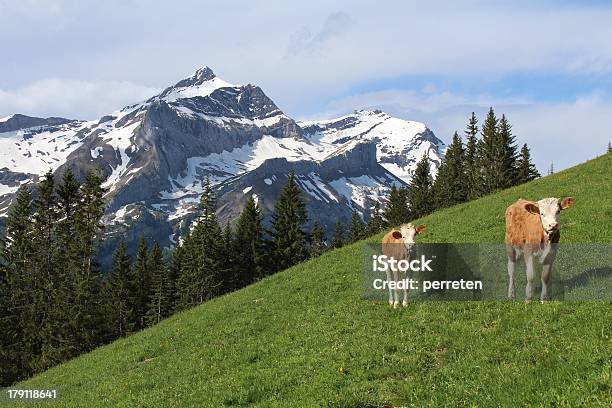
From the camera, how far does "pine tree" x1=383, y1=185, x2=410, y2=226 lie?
100756 mm

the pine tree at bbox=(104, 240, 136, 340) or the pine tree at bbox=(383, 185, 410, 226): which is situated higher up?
the pine tree at bbox=(383, 185, 410, 226)

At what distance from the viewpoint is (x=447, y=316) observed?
15.3 metres

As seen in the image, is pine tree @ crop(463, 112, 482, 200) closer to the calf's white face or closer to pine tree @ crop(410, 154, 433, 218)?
pine tree @ crop(410, 154, 433, 218)

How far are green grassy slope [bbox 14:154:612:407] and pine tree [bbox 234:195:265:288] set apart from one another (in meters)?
49.0

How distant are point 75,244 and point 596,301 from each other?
53756 millimetres

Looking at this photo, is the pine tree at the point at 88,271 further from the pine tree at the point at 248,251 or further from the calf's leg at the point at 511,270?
the calf's leg at the point at 511,270

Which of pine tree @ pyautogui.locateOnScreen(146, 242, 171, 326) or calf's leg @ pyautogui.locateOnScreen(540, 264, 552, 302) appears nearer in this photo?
calf's leg @ pyautogui.locateOnScreen(540, 264, 552, 302)

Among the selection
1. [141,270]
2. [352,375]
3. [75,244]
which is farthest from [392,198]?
[352,375]

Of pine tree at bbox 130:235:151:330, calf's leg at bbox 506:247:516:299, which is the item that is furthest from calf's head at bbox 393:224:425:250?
pine tree at bbox 130:235:151:330

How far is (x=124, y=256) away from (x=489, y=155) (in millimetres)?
62913

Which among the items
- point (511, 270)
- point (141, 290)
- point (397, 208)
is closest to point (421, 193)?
point (397, 208)

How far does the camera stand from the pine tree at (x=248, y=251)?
2997 inches

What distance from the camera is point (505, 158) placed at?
88875mm

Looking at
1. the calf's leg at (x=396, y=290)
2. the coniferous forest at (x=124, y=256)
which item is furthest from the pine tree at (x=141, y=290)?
the calf's leg at (x=396, y=290)
